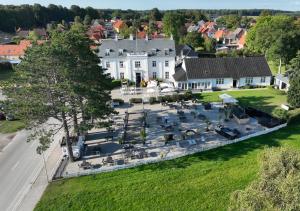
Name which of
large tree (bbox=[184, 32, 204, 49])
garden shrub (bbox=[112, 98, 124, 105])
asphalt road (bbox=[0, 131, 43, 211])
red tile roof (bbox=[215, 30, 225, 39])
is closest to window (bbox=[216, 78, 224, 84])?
garden shrub (bbox=[112, 98, 124, 105])

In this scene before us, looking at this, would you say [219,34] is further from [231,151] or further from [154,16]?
[231,151]

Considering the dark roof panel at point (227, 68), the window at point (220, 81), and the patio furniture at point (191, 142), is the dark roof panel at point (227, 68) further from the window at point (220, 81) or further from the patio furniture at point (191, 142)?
the patio furniture at point (191, 142)

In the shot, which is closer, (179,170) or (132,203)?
(132,203)

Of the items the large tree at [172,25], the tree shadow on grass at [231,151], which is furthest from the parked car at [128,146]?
the large tree at [172,25]

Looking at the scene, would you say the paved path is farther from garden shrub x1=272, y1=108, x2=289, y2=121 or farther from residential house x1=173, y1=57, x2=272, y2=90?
garden shrub x1=272, y1=108, x2=289, y2=121

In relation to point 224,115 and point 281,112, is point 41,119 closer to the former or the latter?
point 224,115

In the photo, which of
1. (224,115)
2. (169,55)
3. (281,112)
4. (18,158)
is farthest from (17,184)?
(169,55)

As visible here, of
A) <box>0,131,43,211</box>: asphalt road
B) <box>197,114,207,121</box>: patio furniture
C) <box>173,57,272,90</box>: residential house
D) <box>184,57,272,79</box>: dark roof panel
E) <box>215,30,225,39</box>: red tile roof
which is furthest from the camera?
<box>215,30,225,39</box>: red tile roof
